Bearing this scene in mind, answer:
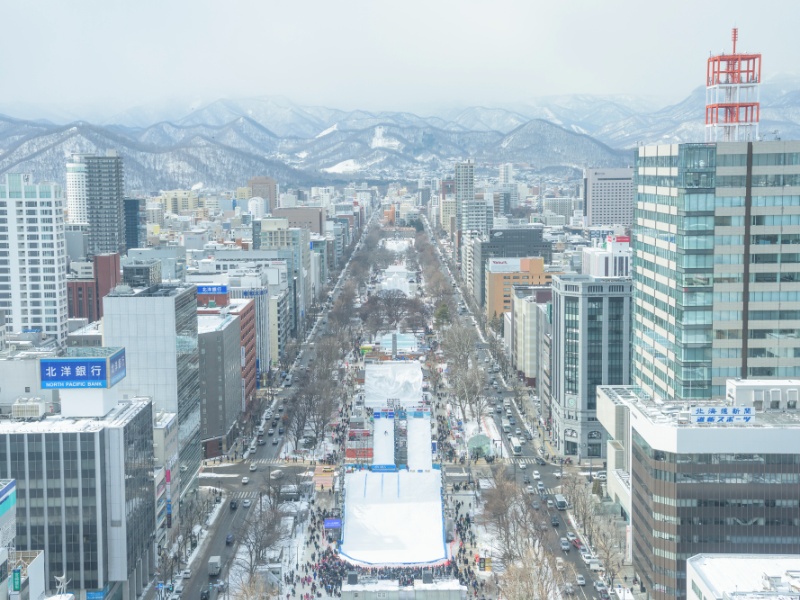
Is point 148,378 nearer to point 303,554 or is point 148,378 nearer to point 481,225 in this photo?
point 303,554

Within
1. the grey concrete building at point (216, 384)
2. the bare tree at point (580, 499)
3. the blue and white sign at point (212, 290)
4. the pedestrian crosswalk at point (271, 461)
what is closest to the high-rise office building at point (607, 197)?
the blue and white sign at point (212, 290)

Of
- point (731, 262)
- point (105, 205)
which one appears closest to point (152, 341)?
point (731, 262)

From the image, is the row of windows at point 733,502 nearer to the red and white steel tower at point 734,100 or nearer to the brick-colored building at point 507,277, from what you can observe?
the red and white steel tower at point 734,100

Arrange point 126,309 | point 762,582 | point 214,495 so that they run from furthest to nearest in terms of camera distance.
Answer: point 214,495 → point 126,309 → point 762,582

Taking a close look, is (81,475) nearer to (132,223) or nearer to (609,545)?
(609,545)

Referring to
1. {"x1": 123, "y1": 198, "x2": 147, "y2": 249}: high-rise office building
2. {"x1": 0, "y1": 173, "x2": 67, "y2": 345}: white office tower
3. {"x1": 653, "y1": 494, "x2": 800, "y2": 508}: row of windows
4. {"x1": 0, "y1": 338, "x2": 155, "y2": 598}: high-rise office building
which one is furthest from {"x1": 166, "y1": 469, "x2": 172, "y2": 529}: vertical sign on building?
{"x1": 123, "y1": 198, "x2": 147, "y2": 249}: high-rise office building

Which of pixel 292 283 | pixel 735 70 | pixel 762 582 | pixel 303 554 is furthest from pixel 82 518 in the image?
pixel 292 283

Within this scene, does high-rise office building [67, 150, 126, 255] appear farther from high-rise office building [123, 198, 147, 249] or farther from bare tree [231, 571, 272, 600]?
bare tree [231, 571, 272, 600]
